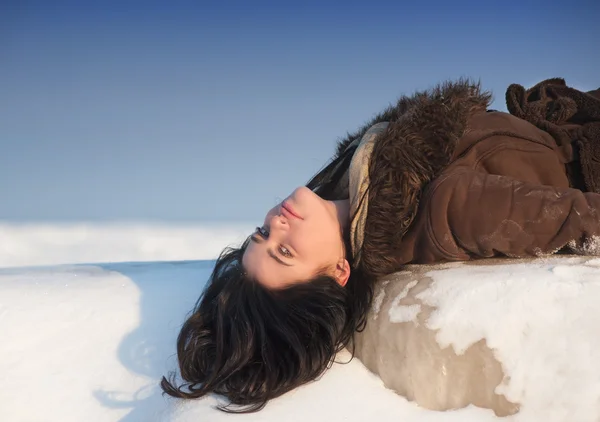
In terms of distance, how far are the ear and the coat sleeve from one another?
11.9 inches

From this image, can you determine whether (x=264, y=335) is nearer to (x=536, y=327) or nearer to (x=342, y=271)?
(x=342, y=271)

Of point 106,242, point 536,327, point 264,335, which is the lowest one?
point 106,242

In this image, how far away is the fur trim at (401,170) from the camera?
187 centimetres

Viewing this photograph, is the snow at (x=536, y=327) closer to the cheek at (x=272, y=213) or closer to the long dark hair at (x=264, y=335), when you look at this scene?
the long dark hair at (x=264, y=335)

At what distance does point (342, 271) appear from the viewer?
6.41ft

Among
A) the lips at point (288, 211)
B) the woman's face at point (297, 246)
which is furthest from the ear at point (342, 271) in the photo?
the lips at point (288, 211)

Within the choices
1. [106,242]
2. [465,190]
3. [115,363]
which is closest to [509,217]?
[465,190]

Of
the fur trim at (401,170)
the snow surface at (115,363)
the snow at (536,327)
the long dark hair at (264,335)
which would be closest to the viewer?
the snow at (536,327)

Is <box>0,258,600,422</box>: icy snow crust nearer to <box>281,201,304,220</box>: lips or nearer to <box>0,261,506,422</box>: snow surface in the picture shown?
<box>0,261,506,422</box>: snow surface

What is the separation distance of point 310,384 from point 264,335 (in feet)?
0.74

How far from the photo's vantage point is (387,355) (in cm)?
167

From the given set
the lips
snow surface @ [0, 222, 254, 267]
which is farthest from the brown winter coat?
snow surface @ [0, 222, 254, 267]

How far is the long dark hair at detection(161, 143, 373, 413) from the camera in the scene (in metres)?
1.69

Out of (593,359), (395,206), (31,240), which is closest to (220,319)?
(395,206)
